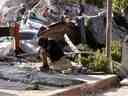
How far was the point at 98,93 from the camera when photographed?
894 centimetres

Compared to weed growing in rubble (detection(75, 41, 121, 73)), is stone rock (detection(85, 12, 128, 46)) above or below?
above

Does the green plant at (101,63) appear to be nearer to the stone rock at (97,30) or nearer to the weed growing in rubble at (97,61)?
the weed growing in rubble at (97,61)

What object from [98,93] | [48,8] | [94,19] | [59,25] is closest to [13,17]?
[48,8]

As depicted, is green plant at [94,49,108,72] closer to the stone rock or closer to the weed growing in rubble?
the weed growing in rubble

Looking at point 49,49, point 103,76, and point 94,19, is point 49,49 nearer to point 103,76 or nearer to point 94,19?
point 103,76

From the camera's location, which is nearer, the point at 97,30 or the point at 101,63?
the point at 101,63

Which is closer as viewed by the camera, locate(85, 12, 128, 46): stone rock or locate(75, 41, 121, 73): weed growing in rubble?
locate(75, 41, 121, 73): weed growing in rubble

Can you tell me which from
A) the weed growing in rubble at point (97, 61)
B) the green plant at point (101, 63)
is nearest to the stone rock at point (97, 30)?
the weed growing in rubble at point (97, 61)

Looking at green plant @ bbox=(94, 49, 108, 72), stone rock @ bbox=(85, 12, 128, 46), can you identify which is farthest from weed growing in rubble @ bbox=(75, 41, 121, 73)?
stone rock @ bbox=(85, 12, 128, 46)

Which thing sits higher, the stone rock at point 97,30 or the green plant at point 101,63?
the stone rock at point 97,30

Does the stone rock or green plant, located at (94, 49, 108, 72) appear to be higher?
the stone rock

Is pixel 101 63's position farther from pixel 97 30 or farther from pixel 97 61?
pixel 97 30

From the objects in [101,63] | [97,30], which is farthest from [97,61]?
[97,30]

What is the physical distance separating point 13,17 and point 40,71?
7.60 meters
